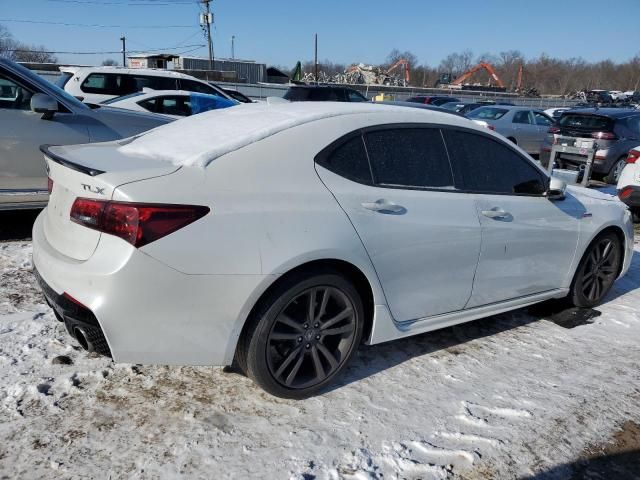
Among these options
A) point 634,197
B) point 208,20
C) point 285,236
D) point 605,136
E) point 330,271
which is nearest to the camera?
point 285,236

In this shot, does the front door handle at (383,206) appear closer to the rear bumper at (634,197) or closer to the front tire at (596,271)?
the front tire at (596,271)

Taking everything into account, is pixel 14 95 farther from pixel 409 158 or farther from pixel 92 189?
pixel 409 158

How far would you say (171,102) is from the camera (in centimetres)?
1073

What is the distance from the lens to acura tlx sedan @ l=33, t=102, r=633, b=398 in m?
2.49

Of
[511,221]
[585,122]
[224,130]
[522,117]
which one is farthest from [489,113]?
[224,130]

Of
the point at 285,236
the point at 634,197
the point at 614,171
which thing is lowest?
the point at 614,171

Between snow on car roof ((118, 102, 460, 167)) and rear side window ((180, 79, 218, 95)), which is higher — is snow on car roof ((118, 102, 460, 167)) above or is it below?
below

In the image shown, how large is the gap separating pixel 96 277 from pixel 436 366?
84.2 inches

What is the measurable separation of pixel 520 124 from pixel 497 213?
12.3 m

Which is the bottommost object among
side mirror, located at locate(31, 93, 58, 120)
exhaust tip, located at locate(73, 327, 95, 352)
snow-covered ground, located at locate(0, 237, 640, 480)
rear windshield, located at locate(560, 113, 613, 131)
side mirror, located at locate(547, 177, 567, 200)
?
snow-covered ground, located at locate(0, 237, 640, 480)

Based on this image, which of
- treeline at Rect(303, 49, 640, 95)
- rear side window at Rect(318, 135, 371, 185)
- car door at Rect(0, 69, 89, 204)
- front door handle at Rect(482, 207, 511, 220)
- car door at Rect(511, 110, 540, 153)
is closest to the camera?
rear side window at Rect(318, 135, 371, 185)

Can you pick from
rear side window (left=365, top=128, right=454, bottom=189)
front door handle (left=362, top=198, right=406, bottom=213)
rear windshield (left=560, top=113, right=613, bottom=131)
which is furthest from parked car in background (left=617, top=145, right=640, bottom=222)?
front door handle (left=362, top=198, right=406, bottom=213)

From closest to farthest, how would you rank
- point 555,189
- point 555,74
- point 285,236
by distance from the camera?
1. point 285,236
2. point 555,189
3. point 555,74

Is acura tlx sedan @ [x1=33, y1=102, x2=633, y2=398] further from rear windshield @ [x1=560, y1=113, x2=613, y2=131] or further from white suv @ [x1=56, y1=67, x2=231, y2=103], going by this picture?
white suv @ [x1=56, y1=67, x2=231, y2=103]
